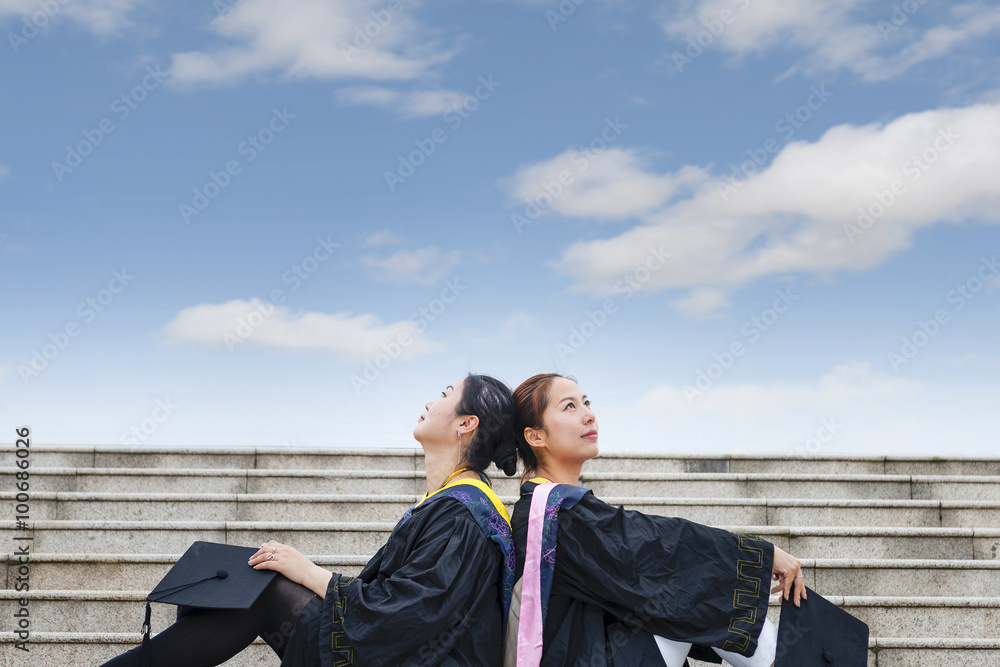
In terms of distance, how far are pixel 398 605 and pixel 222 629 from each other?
639mm

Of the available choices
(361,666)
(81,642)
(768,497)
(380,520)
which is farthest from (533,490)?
(768,497)

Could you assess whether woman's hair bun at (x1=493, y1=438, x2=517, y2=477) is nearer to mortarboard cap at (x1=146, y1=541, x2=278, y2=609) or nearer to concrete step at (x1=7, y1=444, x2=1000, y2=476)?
mortarboard cap at (x1=146, y1=541, x2=278, y2=609)

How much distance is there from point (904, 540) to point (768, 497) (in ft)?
3.83

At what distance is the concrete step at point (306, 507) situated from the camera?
18.0ft

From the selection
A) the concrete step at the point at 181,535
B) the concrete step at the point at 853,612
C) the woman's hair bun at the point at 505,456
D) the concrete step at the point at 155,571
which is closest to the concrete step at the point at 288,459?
the concrete step at the point at 181,535

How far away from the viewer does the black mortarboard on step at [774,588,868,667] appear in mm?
2701

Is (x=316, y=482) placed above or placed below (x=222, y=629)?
above

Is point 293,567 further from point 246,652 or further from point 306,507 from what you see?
point 306,507

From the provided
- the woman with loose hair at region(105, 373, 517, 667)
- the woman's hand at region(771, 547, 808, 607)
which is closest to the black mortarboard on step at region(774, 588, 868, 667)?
the woman's hand at region(771, 547, 808, 607)

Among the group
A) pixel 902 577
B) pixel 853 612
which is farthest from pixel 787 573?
pixel 902 577

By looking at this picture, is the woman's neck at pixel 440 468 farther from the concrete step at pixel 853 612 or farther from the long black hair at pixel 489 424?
the concrete step at pixel 853 612

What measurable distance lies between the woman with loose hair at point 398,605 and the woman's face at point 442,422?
0.13 meters

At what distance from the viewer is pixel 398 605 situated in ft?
8.09

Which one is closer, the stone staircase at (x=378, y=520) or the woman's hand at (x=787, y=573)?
the woman's hand at (x=787, y=573)
